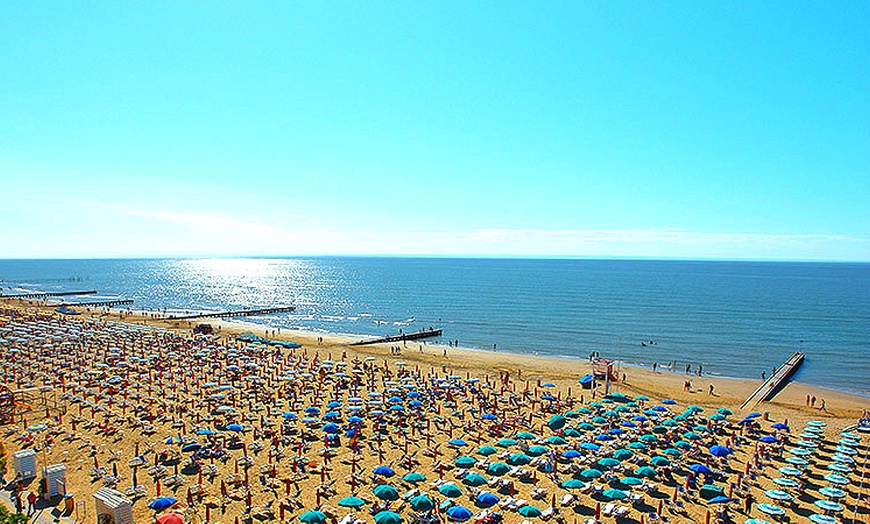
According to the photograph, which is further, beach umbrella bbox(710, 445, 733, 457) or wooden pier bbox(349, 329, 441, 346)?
wooden pier bbox(349, 329, 441, 346)

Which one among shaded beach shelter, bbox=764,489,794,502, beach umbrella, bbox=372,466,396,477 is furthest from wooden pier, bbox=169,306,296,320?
shaded beach shelter, bbox=764,489,794,502

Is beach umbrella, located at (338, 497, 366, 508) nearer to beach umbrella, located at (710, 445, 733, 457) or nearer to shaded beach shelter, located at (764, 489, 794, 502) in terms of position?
shaded beach shelter, located at (764, 489, 794, 502)

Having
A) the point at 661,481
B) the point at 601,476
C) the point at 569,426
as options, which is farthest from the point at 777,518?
the point at 569,426

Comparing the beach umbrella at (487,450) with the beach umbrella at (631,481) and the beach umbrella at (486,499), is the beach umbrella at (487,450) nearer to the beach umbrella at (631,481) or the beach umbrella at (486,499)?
the beach umbrella at (486,499)

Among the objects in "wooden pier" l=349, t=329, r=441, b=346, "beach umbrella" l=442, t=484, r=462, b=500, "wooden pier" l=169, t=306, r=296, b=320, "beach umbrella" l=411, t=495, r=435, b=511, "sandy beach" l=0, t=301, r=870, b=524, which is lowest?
"wooden pier" l=349, t=329, r=441, b=346

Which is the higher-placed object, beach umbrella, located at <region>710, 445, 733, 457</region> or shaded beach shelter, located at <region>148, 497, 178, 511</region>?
shaded beach shelter, located at <region>148, 497, 178, 511</region>

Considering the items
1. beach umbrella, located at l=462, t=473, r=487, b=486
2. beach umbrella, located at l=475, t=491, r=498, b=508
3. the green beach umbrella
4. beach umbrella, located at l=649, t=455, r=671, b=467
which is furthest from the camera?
beach umbrella, located at l=649, t=455, r=671, b=467

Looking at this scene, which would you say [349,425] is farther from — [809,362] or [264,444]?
[809,362]
